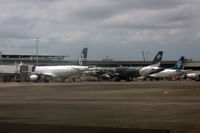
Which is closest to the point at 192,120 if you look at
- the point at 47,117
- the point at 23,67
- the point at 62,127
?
the point at 62,127

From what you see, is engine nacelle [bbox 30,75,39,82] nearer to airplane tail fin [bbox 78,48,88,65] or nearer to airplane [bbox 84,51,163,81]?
airplane tail fin [bbox 78,48,88,65]

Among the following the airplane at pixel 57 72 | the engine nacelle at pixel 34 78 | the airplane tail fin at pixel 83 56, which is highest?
the airplane tail fin at pixel 83 56

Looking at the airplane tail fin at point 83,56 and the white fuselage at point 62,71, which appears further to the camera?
the airplane tail fin at point 83,56

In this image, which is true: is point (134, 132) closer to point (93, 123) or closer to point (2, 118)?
point (93, 123)

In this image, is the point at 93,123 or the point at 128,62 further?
the point at 128,62

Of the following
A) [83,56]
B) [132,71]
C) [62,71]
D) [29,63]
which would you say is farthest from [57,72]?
[29,63]

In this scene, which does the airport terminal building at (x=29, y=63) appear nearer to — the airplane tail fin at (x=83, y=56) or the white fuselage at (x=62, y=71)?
the white fuselage at (x=62, y=71)

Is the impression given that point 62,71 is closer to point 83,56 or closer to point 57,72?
point 57,72

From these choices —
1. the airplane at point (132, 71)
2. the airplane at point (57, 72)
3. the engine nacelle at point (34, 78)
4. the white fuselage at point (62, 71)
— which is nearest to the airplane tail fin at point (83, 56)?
the airplane at point (57, 72)

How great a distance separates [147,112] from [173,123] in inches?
139

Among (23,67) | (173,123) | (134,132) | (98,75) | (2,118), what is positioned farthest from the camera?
(98,75)

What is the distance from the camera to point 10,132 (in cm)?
1099

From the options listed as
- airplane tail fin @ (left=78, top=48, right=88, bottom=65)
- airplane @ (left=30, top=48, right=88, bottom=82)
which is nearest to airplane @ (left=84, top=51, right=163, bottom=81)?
airplane tail fin @ (left=78, top=48, right=88, bottom=65)

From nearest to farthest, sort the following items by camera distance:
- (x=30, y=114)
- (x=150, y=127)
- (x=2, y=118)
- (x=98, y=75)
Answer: (x=150, y=127) → (x=2, y=118) → (x=30, y=114) → (x=98, y=75)
